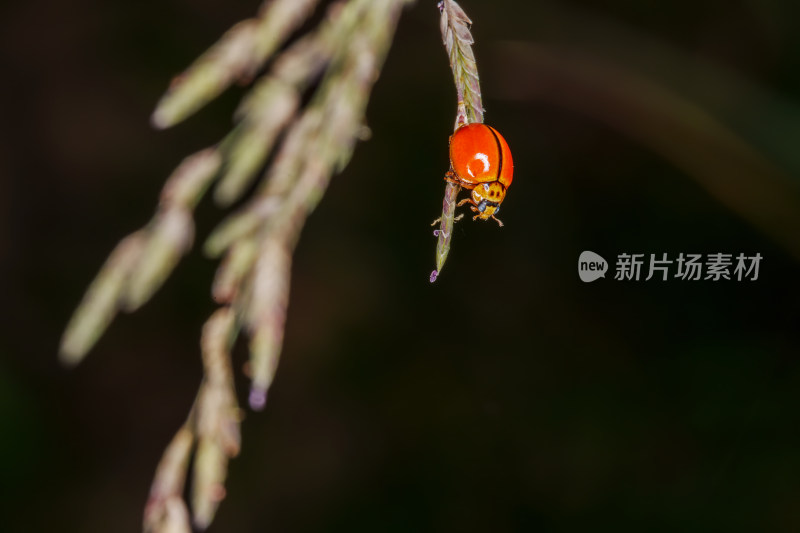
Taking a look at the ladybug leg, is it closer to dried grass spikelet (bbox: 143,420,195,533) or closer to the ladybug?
the ladybug

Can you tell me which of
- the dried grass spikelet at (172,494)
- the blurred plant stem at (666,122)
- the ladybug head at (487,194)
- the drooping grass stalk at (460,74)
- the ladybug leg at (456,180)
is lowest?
the dried grass spikelet at (172,494)

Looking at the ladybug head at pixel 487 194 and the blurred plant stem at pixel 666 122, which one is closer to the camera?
the ladybug head at pixel 487 194

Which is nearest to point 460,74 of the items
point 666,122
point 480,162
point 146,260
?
point 480,162

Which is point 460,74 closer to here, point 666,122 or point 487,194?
point 487,194

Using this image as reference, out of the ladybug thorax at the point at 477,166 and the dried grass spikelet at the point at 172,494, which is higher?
the ladybug thorax at the point at 477,166

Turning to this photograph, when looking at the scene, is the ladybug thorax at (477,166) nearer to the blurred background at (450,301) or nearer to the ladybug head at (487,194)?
the ladybug head at (487,194)

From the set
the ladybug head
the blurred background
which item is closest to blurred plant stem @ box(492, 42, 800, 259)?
the blurred background

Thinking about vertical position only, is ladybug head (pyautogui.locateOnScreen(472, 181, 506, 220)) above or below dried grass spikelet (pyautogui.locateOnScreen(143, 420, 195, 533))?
above

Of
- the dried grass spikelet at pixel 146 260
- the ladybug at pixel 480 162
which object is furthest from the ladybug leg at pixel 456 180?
the dried grass spikelet at pixel 146 260
